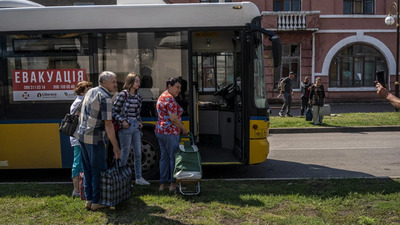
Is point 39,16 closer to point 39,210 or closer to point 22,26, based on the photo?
point 22,26

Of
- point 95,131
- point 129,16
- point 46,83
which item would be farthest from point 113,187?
point 129,16

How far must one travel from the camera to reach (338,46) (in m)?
24.7

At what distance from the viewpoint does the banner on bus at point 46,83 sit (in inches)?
288

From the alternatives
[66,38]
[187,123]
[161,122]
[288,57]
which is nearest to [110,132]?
[161,122]

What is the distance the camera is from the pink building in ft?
80.9

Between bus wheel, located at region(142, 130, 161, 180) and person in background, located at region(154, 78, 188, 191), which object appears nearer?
person in background, located at region(154, 78, 188, 191)

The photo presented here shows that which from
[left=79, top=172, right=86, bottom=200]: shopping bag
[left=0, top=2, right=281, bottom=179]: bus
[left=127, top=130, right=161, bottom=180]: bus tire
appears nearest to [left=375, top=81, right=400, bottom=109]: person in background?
[left=0, top=2, right=281, bottom=179]: bus

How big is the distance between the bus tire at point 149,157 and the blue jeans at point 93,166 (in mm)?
1926

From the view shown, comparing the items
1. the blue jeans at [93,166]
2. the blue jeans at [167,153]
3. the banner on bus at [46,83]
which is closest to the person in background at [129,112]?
the blue jeans at [167,153]

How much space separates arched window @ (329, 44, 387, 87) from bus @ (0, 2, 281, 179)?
62.5 ft

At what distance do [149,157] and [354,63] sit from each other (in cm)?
2056

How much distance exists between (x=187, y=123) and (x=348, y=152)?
4.72 metres

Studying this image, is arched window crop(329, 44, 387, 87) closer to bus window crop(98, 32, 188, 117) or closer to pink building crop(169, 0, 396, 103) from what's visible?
pink building crop(169, 0, 396, 103)

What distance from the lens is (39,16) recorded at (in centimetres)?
729
